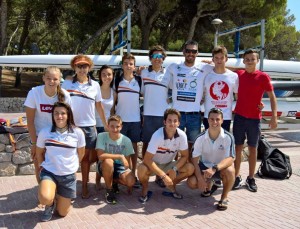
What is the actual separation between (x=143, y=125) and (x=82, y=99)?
0.99 metres

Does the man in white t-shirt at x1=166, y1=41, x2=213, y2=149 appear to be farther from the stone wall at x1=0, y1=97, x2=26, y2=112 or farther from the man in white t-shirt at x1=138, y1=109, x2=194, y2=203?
the stone wall at x1=0, y1=97, x2=26, y2=112

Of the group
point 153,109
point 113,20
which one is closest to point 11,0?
point 113,20

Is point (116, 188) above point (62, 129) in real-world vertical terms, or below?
below

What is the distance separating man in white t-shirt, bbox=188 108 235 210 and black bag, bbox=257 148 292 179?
5.01 ft

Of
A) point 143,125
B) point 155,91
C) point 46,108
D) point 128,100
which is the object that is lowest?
point 143,125

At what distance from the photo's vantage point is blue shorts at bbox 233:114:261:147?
15.6ft

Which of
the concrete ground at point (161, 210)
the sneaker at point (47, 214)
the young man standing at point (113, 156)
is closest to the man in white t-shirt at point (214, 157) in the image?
the concrete ground at point (161, 210)

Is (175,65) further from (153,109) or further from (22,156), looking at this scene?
(22,156)

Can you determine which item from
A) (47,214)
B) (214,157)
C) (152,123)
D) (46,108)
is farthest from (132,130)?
(47,214)

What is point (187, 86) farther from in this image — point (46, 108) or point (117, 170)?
point (46, 108)

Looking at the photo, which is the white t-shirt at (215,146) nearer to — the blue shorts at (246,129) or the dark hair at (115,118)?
the blue shorts at (246,129)

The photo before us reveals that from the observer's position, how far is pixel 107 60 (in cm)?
1109

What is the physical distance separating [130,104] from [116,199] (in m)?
1.27

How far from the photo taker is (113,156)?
13.9ft
